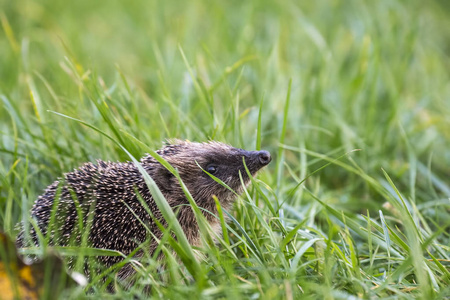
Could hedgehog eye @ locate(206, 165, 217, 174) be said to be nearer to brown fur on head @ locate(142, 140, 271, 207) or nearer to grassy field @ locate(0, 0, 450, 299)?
brown fur on head @ locate(142, 140, 271, 207)

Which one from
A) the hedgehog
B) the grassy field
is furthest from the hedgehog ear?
the grassy field

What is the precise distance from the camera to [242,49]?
696cm

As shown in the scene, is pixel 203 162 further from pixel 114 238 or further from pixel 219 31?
pixel 219 31

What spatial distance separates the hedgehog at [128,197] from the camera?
376cm

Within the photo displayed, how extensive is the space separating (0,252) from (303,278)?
1852mm

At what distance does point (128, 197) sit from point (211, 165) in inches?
34.0

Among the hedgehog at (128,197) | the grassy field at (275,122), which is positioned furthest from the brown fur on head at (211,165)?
the grassy field at (275,122)

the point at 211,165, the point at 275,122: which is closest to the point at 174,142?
the point at 211,165

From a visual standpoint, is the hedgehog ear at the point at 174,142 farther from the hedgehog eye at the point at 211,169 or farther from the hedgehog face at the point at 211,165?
the hedgehog eye at the point at 211,169

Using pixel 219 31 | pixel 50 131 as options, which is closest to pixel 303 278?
pixel 50 131

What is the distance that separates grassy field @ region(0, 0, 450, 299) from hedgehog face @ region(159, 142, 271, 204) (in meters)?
0.19

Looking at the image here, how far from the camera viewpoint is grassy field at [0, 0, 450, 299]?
3316mm

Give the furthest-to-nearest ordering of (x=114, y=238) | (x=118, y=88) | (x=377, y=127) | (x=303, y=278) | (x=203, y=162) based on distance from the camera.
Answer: (x=377, y=127) < (x=118, y=88) < (x=203, y=162) < (x=114, y=238) < (x=303, y=278)

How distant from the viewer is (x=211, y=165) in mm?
4461
